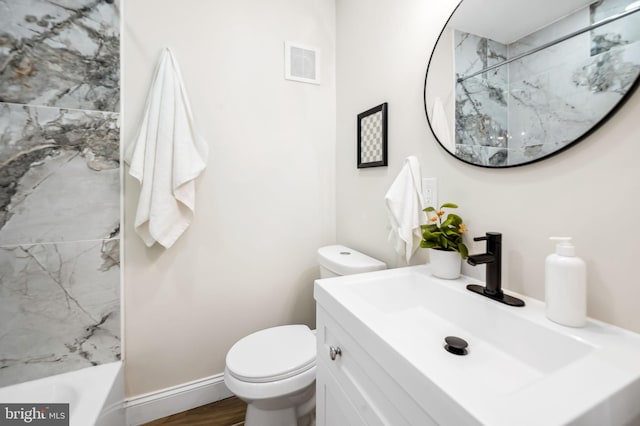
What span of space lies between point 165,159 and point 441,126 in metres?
1.22

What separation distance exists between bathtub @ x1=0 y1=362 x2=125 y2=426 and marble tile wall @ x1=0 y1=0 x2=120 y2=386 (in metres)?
0.04

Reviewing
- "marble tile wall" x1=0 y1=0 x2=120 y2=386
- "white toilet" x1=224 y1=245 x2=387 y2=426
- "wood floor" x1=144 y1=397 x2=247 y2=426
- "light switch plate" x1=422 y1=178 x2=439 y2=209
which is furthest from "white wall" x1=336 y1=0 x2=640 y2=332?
"marble tile wall" x1=0 y1=0 x2=120 y2=386

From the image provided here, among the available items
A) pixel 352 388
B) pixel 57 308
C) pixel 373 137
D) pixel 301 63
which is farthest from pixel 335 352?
pixel 301 63

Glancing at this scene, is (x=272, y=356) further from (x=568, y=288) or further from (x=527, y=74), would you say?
(x=527, y=74)

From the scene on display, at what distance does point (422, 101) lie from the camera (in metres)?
1.08

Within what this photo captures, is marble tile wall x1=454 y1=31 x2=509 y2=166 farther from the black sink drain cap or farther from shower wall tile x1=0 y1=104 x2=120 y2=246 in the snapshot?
shower wall tile x1=0 y1=104 x2=120 y2=246

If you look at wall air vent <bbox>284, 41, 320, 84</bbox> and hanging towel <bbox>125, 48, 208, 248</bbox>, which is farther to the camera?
wall air vent <bbox>284, 41, 320, 84</bbox>

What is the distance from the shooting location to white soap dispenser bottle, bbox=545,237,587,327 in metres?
0.57

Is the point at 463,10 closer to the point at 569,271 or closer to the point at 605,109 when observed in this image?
the point at 605,109

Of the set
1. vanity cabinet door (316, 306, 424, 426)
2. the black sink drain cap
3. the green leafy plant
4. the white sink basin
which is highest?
the green leafy plant

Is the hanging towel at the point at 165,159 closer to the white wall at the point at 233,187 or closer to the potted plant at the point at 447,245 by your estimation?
the white wall at the point at 233,187

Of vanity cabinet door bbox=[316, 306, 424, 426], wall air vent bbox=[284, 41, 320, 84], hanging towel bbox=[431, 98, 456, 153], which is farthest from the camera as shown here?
wall air vent bbox=[284, 41, 320, 84]

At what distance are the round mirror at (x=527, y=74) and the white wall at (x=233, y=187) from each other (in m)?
0.88

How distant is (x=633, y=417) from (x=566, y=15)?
87cm
